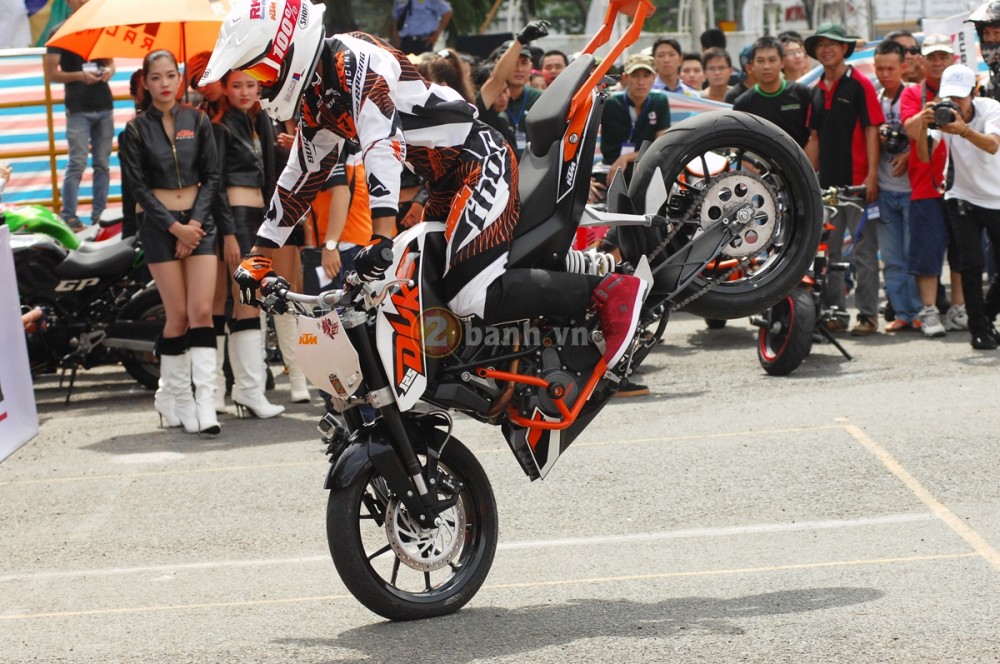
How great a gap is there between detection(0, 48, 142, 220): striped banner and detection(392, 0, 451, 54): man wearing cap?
360 centimetres

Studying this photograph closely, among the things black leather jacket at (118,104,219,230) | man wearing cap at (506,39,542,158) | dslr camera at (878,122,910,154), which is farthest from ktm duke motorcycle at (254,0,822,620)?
dslr camera at (878,122,910,154)

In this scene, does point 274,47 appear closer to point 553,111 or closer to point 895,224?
point 553,111

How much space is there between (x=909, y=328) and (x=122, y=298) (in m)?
6.47

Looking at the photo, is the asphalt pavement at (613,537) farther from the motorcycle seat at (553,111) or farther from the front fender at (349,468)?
the motorcycle seat at (553,111)

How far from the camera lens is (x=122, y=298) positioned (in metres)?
10.7

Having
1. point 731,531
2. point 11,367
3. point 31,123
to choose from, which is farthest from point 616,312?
point 31,123

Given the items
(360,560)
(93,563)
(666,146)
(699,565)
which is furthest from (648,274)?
(93,563)

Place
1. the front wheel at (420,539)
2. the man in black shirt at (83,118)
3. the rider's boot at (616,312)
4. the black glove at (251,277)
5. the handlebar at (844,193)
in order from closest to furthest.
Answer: the front wheel at (420,539) < the black glove at (251,277) < the rider's boot at (616,312) < the handlebar at (844,193) < the man in black shirt at (83,118)

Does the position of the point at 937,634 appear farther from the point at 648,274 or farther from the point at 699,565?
the point at 648,274

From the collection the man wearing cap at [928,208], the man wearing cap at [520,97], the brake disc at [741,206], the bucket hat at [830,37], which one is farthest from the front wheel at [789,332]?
the brake disc at [741,206]

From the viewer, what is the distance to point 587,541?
6.63m

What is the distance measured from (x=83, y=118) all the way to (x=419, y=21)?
4429 millimetres

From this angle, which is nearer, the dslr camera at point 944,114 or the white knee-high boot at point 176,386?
the white knee-high boot at point 176,386

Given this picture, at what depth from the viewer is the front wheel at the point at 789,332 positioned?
9922 millimetres
